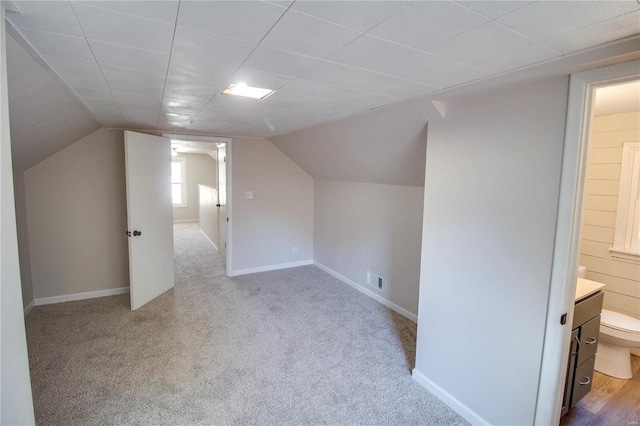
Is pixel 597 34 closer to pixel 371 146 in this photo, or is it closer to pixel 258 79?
pixel 258 79

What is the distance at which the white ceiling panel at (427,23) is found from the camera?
3.26ft

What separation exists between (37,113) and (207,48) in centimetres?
169

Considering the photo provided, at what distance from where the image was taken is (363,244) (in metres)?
4.07

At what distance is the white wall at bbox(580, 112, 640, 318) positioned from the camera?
2.70 metres

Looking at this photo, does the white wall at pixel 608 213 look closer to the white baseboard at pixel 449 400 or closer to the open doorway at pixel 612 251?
the open doorway at pixel 612 251

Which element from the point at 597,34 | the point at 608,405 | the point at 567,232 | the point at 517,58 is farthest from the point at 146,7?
the point at 608,405

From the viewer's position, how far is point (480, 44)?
125cm

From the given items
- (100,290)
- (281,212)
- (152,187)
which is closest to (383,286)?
(281,212)

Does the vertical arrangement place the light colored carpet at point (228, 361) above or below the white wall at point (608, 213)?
below

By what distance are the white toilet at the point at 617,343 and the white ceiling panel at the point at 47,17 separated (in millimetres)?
3571

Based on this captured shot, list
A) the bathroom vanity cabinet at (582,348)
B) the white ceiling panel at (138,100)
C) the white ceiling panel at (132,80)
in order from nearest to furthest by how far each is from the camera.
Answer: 1. the white ceiling panel at (132,80)
2. the bathroom vanity cabinet at (582,348)
3. the white ceiling panel at (138,100)

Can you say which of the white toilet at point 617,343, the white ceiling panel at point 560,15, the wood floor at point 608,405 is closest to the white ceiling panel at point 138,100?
the white ceiling panel at point 560,15

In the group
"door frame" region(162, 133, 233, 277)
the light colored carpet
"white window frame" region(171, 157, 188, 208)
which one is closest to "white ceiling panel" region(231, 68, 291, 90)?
the light colored carpet

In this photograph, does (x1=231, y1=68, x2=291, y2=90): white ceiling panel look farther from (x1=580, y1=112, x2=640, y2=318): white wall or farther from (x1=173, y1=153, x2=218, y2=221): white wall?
(x1=173, y1=153, x2=218, y2=221): white wall
